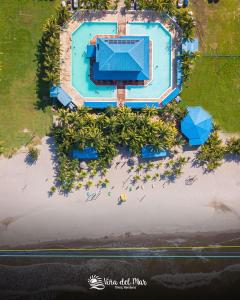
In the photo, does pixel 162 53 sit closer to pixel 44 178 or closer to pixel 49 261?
pixel 44 178

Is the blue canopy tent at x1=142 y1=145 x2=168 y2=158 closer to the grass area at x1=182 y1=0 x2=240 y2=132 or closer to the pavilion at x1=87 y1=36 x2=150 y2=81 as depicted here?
the grass area at x1=182 y1=0 x2=240 y2=132

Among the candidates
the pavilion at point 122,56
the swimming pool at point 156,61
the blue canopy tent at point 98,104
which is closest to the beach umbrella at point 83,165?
the blue canopy tent at point 98,104

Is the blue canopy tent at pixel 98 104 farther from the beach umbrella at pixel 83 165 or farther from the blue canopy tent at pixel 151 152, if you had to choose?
the beach umbrella at pixel 83 165

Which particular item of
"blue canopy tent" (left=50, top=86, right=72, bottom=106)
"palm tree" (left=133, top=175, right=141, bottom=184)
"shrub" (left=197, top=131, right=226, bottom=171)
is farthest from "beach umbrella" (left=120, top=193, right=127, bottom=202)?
"blue canopy tent" (left=50, top=86, right=72, bottom=106)

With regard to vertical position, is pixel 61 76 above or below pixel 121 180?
above

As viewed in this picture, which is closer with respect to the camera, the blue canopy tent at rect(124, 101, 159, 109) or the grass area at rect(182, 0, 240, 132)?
the blue canopy tent at rect(124, 101, 159, 109)

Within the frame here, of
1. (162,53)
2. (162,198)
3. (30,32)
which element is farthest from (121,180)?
(30,32)
